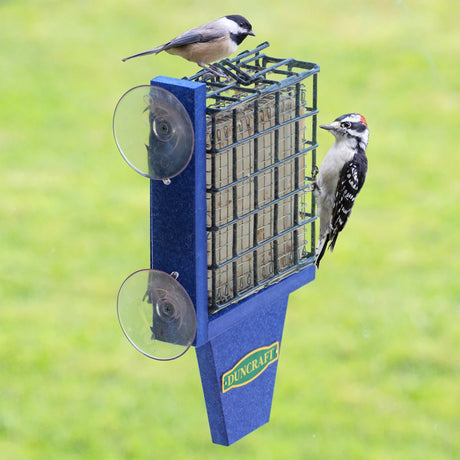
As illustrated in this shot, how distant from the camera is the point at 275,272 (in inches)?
223

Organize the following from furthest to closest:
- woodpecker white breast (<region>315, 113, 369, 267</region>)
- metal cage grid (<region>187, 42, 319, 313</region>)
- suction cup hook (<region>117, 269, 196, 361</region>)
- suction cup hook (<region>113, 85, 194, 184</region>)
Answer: woodpecker white breast (<region>315, 113, 369, 267</region>), metal cage grid (<region>187, 42, 319, 313</region>), suction cup hook (<region>117, 269, 196, 361</region>), suction cup hook (<region>113, 85, 194, 184</region>)

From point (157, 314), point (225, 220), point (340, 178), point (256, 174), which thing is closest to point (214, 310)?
point (157, 314)

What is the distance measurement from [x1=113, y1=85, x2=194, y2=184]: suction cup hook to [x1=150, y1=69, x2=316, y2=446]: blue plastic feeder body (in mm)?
66

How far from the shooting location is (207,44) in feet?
16.6

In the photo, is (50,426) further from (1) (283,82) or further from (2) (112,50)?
(2) (112,50)

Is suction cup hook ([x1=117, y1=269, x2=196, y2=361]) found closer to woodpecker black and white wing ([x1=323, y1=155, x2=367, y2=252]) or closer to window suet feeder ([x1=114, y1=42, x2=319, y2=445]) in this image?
window suet feeder ([x1=114, y1=42, x2=319, y2=445])

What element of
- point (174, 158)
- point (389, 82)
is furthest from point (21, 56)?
point (174, 158)

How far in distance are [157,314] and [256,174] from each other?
85 cm

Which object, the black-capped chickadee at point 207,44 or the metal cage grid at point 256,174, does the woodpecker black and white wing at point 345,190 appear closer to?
the metal cage grid at point 256,174

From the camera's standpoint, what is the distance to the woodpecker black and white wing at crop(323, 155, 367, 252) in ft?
20.4

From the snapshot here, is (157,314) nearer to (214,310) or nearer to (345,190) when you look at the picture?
(214,310)

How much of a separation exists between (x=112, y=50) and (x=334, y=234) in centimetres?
986

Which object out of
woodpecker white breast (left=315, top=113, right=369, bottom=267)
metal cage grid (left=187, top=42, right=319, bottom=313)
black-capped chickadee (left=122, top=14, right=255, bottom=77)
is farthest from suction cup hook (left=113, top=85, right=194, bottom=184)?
woodpecker white breast (left=315, top=113, right=369, bottom=267)

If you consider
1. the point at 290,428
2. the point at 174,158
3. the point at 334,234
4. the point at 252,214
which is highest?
the point at 174,158
